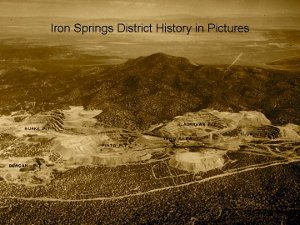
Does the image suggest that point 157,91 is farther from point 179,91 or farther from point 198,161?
point 198,161

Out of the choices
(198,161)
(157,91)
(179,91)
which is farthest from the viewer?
(179,91)

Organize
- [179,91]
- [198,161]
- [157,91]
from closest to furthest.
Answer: [198,161], [157,91], [179,91]

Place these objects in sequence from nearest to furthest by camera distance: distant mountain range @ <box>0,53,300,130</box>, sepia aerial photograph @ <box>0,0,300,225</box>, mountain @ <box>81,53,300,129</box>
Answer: sepia aerial photograph @ <box>0,0,300,225</box>
mountain @ <box>81,53,300,129</box>
distant mountain range @ <box>0,53,300,130</box>

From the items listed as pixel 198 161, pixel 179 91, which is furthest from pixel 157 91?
pixel 198 161

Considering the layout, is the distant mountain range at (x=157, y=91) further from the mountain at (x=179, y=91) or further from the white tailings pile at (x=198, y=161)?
the white tailings pile at (x=198, y=161)

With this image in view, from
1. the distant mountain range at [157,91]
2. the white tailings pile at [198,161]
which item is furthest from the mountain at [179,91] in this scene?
the white tailings pile at [198,161]

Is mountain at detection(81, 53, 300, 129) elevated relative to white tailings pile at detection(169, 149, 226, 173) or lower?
elevated

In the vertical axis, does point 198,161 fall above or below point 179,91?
below

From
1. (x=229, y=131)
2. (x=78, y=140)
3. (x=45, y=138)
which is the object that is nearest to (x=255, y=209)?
(x=229, y=131)

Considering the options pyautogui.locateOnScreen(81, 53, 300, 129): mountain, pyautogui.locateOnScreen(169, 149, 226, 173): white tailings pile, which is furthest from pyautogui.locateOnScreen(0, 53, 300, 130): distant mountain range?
pyautogui.locateOnScreen(169, 149, 226, 173): white tailings pile

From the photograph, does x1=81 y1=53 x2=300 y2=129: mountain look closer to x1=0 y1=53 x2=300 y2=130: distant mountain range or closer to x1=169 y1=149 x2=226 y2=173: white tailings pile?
x1=0 y1=53 x2=300 y2=130: distant mountain range
